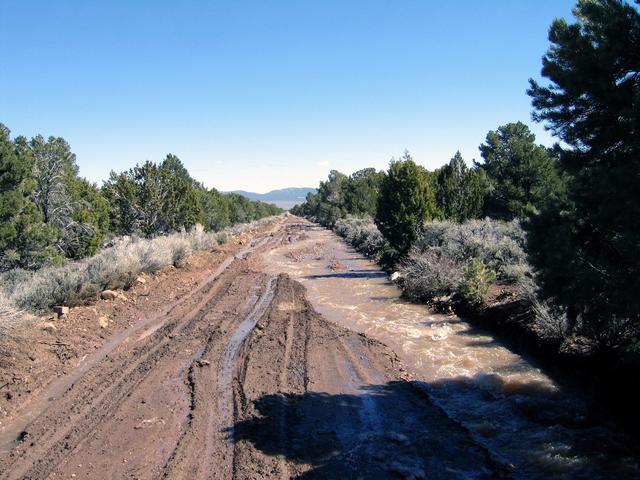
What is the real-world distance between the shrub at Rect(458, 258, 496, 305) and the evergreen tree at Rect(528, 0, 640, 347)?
7.68 metres

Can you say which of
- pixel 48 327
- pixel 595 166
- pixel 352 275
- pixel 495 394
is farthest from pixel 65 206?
pixel 595 166

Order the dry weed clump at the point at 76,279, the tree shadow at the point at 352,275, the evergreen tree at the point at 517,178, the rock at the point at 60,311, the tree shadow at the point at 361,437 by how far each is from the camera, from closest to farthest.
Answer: the tree shadow at the point at 361,437, the dry weed clump at the point at 76,279, the rock at the point at 60,311, the tree shadow at the point at 352,275, the evergreen tree at the point at 517,178

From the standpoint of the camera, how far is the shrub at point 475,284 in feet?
41.7

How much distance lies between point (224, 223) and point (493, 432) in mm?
43761

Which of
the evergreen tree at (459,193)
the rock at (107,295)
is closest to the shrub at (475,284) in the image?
the rock at (107,295)

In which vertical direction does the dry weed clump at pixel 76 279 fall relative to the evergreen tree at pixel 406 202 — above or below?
below

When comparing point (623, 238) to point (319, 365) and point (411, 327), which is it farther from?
point (411, 327)

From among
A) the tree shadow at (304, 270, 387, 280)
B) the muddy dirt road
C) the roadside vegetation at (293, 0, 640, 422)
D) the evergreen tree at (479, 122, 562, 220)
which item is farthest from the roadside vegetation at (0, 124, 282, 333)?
the evergreen tree at (479, 122, 562, 220)

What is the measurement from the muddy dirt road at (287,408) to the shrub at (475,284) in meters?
1.21

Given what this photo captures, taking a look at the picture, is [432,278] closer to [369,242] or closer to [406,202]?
[406,202]

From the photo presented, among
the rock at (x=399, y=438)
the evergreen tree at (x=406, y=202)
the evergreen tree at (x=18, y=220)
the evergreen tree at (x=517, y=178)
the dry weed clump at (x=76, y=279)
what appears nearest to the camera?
the rock at (x=399, y=438)

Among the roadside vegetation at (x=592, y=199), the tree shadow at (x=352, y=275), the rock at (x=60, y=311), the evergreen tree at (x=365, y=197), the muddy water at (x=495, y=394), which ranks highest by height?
the evergreen tree at (x=365, y=197)

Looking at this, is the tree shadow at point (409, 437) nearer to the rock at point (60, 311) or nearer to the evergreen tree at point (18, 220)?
the rock at point (60, 311)

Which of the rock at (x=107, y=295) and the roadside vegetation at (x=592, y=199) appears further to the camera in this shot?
the rock at (x=107, y=295)
